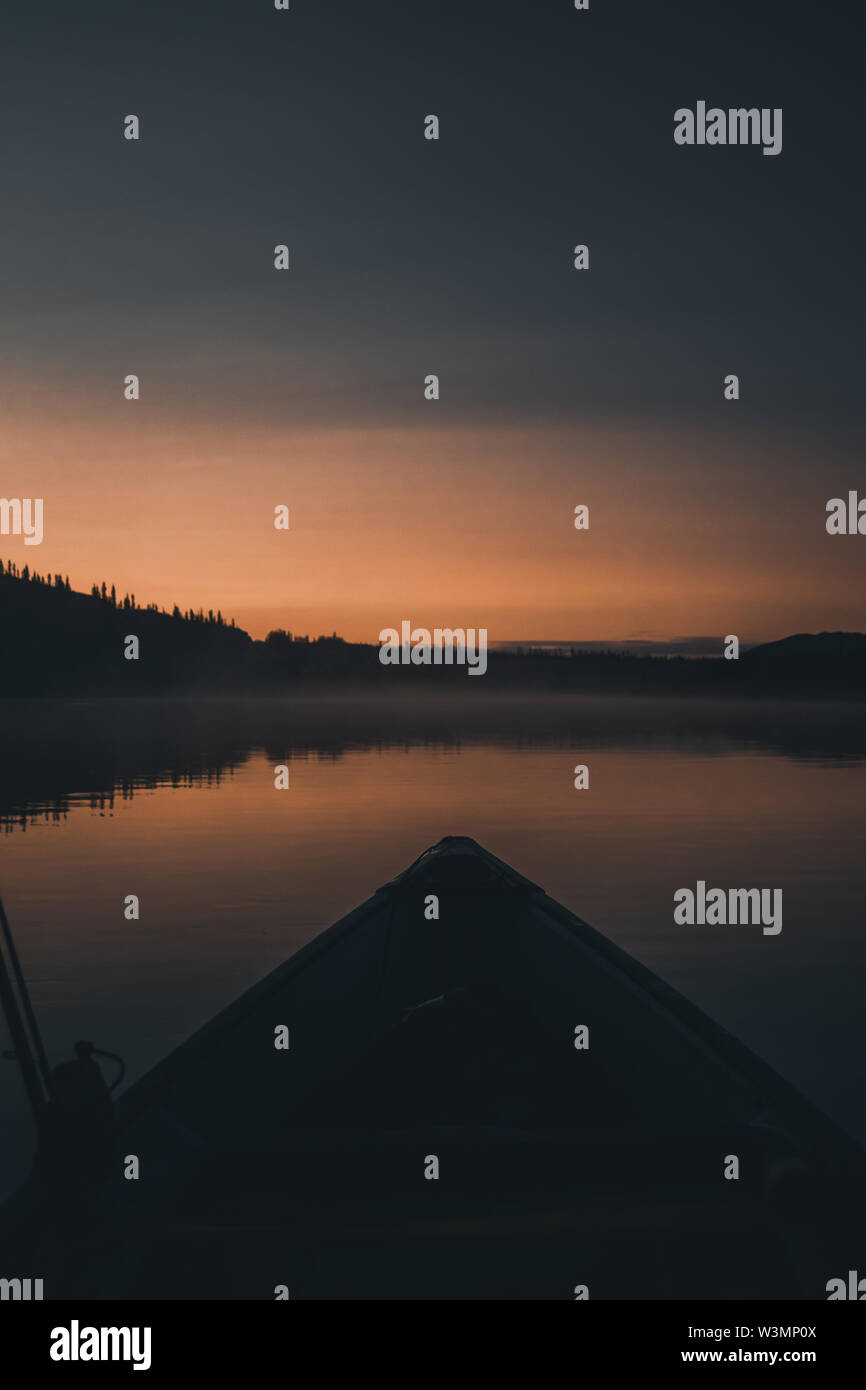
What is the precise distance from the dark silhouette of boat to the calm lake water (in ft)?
6.27

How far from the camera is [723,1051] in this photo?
6.23m

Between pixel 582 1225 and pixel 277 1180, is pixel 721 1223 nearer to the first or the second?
pixel 582 1225

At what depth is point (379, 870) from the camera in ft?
58.7

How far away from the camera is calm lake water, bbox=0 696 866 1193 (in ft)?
32.7

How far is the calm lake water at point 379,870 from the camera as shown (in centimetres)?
995

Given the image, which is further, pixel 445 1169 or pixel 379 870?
pixel 379 870

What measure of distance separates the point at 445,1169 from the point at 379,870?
13156 mm

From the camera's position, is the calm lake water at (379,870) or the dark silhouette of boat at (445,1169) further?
the calm lake water at (379,870)

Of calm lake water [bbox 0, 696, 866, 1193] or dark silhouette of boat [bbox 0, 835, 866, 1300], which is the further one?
calm lake water [bbox 0, 696, 866, 1193]

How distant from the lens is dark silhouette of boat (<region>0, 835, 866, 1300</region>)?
13.6 feet

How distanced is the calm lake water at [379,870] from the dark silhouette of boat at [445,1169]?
1911mm
